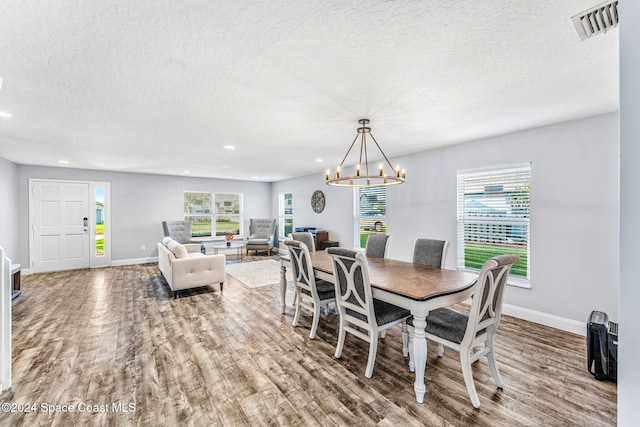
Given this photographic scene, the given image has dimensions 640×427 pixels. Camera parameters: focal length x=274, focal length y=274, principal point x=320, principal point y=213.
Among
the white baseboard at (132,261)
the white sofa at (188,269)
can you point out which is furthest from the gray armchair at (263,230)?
the white sofa at (188,269)

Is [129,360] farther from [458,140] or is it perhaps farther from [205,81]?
[458,140]

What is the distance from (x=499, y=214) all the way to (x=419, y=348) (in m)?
2.52

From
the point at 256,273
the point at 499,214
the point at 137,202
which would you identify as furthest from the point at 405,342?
the point at 137,202

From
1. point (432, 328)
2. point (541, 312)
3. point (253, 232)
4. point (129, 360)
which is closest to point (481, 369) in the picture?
point (432, 328)

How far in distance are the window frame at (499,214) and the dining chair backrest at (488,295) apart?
1769 millimetres

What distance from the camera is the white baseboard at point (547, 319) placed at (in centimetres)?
298

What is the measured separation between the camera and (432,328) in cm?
211

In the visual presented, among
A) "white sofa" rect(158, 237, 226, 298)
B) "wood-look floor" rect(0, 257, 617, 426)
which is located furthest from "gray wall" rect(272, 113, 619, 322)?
"white sofa" rect(158, 237, 226, 298)

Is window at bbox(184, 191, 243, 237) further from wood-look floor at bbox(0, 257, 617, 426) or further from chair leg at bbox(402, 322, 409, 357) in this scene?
chair leg at bbox(402, 322, 409, 357)

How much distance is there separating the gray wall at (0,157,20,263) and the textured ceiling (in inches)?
86.3

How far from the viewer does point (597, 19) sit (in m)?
1.41

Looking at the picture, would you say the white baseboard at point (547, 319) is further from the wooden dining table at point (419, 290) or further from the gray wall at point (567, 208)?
the wooden dining table at point (419, 290)

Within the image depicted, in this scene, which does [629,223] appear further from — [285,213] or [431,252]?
[285,213]

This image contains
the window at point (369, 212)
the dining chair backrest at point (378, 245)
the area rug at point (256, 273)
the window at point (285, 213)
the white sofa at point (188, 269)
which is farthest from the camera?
the window at point (285, 213)
